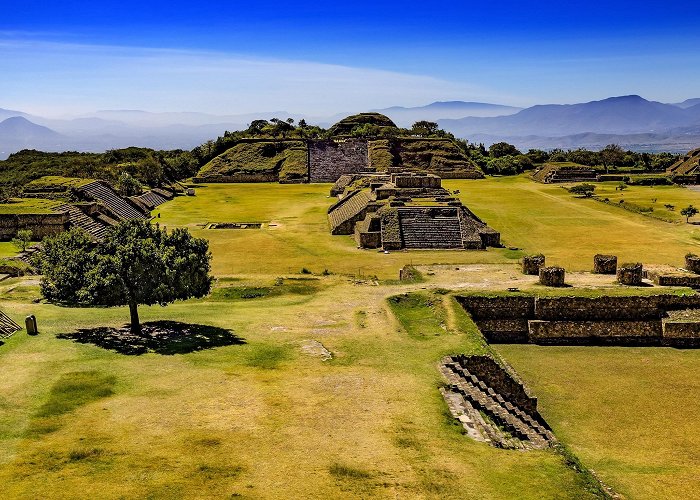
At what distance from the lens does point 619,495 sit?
16.6 meters

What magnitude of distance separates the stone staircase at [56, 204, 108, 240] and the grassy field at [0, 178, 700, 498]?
60.5ft

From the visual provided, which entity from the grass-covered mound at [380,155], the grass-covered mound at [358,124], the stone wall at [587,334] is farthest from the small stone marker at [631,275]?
the grass-covered mound at [358,124]

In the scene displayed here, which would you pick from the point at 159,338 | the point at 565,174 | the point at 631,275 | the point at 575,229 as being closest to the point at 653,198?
the point at 565,174

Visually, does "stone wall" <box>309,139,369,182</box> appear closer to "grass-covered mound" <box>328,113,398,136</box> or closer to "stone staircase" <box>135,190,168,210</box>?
"grass-covered mound" <box>328,113,398,136</box>

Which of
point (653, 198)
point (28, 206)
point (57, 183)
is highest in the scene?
point (57, 183)

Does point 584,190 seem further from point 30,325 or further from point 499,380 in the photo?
point 30,325

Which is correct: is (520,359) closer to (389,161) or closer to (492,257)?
(492,257)

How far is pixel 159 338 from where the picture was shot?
25.4 meters

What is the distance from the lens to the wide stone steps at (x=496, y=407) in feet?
63.3

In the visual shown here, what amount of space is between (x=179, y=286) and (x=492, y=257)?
88.5ft

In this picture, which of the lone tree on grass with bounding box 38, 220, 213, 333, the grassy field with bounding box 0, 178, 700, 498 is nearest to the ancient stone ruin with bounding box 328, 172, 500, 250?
the grassy field with bounding box 0, 178, 700, 498

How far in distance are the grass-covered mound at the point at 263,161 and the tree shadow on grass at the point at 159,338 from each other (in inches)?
2915

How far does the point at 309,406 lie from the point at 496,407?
239 inches

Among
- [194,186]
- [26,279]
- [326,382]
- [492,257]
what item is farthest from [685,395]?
[194,186]
